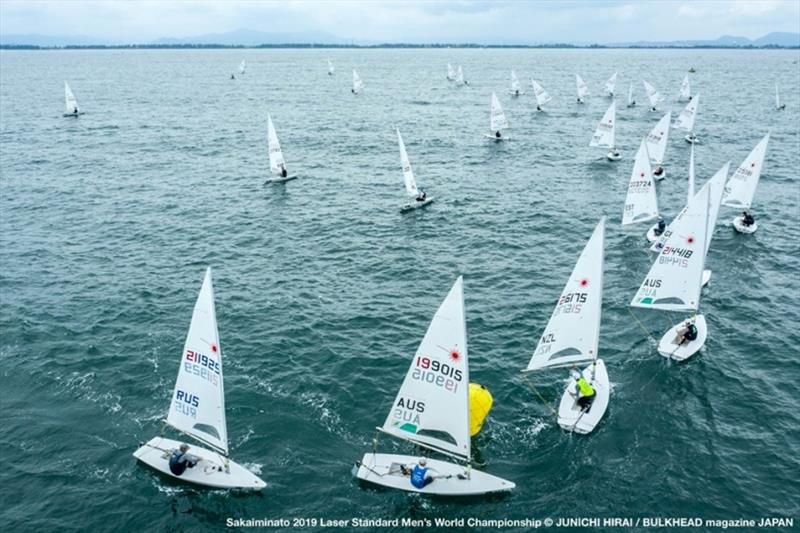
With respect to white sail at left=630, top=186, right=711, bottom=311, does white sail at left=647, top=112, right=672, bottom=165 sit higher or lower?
higher

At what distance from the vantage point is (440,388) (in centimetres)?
2636

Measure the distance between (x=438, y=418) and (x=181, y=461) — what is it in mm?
12495

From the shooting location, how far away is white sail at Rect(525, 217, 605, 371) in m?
30.5

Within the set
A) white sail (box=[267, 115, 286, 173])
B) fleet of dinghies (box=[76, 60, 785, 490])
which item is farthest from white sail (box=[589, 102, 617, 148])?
white sail (box=[267, 115, 286, 173])

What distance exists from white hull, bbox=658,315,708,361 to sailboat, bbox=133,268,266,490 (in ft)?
87.9

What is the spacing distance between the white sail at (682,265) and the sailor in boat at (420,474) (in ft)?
68.2

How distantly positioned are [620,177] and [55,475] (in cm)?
7232

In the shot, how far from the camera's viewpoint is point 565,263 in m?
52.0

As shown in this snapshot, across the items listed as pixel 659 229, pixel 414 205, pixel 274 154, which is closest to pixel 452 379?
pixel 659 229

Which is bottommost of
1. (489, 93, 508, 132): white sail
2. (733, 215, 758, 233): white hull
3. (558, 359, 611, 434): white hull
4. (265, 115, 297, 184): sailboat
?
(558, 359, 611, 434): white hull

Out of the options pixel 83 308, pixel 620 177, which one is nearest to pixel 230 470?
pixel 83 308

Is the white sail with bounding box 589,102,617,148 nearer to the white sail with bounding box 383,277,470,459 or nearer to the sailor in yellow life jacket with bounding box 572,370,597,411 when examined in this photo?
the sailor in yellow life jacket with bounding box 572,370,597,411

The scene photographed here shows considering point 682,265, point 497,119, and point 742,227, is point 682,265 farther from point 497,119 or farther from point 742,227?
point 497,119

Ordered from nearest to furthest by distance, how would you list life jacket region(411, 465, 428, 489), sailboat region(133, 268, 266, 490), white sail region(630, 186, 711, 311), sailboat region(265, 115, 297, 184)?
life jacket region(411, 465, 428, 489)
sailboat region(133, 268, 266, 490)
white sail region(630, 186, 711, 311)
sailboat region(265, 115, 297, 184)
